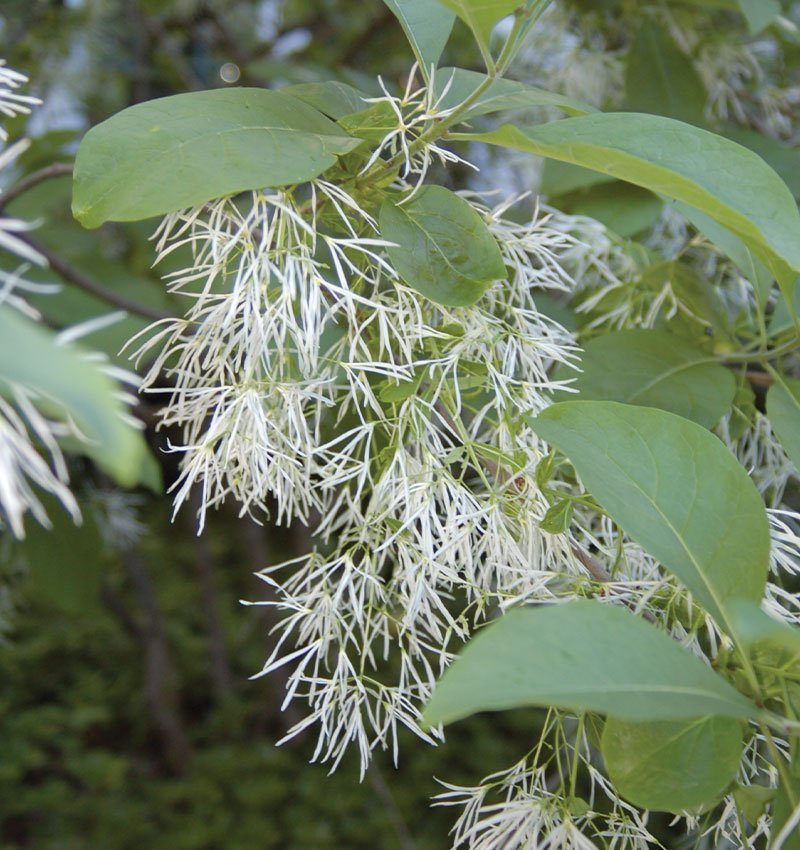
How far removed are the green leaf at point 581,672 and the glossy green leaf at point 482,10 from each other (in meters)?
0.32

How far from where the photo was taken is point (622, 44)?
1188mm

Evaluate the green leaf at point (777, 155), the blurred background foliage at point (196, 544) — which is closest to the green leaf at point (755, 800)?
the blurred background foliage at point (196, 544)

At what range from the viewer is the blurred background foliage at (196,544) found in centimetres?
112

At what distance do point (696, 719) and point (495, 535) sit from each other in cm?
15

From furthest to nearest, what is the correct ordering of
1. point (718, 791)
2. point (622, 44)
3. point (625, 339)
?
1. point (622, 44)
2. point (625, 339)
3. point (718, 791)

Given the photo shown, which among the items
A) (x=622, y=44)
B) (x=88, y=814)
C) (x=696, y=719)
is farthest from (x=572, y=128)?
(x=88, y=814)

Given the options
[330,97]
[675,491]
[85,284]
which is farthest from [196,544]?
[675,491]

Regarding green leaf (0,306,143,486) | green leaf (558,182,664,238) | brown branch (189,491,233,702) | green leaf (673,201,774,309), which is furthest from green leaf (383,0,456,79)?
brown branch (189,491,233,702)

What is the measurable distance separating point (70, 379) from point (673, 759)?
0.37 metres

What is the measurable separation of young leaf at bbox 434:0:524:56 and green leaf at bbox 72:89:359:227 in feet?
0.32

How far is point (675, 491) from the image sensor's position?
0.50 meters

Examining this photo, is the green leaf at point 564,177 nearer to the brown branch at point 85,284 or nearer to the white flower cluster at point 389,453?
the white flower cluster at point 389,453

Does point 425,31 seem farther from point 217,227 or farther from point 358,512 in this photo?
point 358,512

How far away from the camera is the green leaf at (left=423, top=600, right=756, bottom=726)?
0.33 metres
